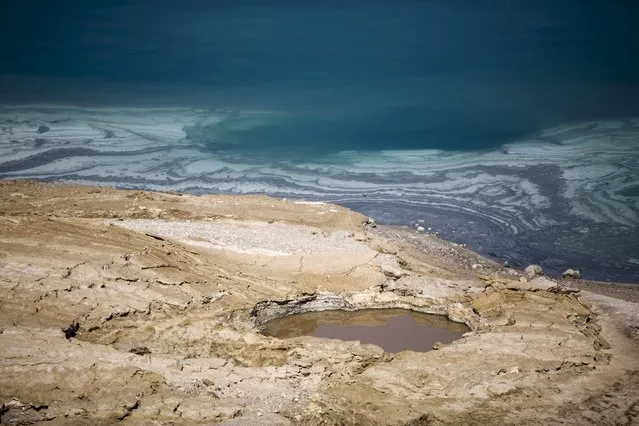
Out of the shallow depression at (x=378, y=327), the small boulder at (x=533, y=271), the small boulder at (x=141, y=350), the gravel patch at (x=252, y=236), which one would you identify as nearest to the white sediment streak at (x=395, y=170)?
the small boulder at (x=533, y=271)

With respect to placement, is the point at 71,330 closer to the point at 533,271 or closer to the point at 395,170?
the point at 533,271

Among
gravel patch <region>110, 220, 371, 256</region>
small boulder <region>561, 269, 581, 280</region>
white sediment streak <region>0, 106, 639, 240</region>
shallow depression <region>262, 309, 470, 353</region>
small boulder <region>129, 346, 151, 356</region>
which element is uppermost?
white sediment streak <region>0, 106, 639, 240</region>

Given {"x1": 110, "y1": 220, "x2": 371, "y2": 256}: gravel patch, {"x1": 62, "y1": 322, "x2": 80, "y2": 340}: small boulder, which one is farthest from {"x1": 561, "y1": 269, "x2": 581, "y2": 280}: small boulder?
{"x1": 62, "y1": 322, "x2": 80, "y2": 340}: small boulder

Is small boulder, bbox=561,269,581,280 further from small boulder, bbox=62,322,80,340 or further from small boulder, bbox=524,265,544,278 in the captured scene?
small boulder, bbox=62,322,80,340

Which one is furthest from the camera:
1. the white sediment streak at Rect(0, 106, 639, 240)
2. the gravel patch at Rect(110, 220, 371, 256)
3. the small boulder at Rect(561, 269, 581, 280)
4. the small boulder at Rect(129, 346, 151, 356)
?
the white sediment streak at Rect(0, 106, 639, 240)

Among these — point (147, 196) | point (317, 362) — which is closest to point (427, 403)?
point (317, 362)
